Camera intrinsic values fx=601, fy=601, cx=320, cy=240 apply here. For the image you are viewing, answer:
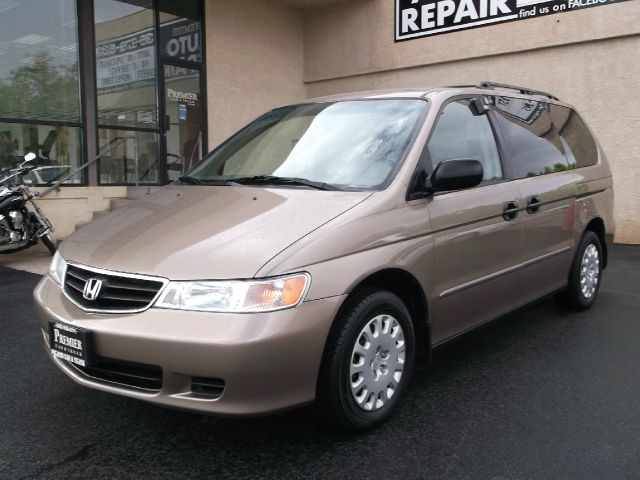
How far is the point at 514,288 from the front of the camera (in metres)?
3.97

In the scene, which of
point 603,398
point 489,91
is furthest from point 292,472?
point 489,91

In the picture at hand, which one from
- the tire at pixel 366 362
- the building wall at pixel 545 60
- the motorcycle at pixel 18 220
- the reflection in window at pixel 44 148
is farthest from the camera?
the building wall at pixel 545 60

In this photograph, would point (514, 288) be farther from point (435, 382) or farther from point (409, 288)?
point (409, 288)

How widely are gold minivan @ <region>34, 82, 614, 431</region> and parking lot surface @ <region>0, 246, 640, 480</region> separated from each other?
0.85 ft

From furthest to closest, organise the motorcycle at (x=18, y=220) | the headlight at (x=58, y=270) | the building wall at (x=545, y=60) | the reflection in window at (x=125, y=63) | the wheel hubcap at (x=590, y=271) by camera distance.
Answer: the reflection in window at (x=125, y=63) → the building wall at (x=545, y=60) → the motorcycle at (x=18, y=220) → the wheel hubcap at (x=590, y=271) → the headlight at (x=58, y=270)

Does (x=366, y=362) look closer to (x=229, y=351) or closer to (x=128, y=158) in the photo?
(x=229, y=351)

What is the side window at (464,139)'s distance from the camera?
11.6ft

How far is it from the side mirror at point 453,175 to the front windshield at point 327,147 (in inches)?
8.8

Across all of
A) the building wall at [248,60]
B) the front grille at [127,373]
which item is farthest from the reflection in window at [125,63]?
the front grille at [127,373]

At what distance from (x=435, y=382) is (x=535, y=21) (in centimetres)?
801

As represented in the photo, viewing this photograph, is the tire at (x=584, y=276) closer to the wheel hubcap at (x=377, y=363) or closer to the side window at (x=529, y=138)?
the side window at (x=529, y=138)

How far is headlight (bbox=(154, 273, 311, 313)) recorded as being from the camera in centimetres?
247

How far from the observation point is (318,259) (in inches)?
104

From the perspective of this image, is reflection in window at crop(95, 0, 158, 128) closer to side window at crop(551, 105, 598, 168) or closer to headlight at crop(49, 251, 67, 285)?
headlight at crop(49, 251, 67, 285)
